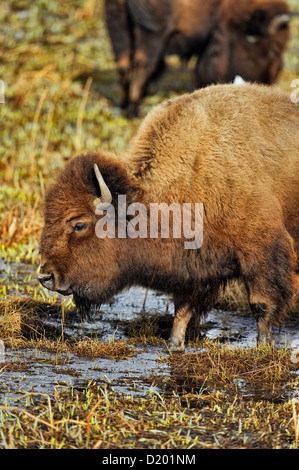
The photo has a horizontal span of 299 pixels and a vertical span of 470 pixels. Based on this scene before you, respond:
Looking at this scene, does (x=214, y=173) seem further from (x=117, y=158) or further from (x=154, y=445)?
(x=154, y=445)

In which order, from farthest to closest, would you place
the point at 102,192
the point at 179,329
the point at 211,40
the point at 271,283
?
the point at 211,40, the point at 179,329, the point at 271,283, the point at 102,192

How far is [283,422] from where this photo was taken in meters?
4.52

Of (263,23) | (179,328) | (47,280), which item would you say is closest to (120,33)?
(263,23)

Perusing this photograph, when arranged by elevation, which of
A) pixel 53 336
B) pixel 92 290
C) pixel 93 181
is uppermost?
pixel 93 181

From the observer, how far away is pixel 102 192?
18.3ft

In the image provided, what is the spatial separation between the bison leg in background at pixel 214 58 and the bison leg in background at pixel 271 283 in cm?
766

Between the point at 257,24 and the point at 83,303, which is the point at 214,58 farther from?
the point at 83,303

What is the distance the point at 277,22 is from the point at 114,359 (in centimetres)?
923

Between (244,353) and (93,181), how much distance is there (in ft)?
5.50

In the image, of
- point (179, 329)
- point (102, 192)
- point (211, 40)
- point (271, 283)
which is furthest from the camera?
point (211, 40)

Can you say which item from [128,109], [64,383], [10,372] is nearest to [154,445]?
[64,383]

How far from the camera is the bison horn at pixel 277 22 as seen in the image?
13.3m
